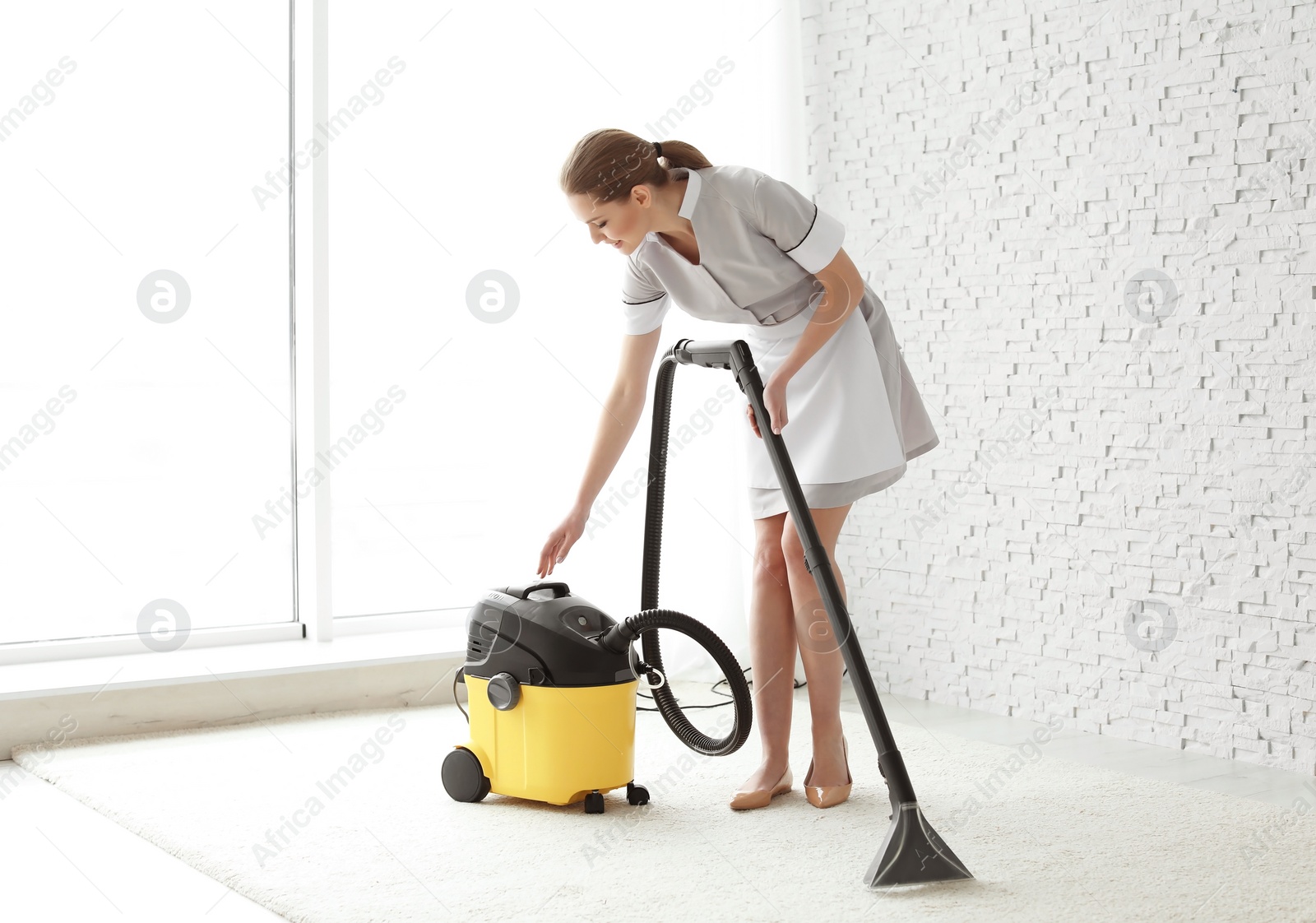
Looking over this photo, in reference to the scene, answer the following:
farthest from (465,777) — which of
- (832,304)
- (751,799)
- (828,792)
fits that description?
(832,304)

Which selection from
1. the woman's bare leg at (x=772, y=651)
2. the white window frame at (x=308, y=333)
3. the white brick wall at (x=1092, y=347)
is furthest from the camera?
the white window frame at (x=308, y=333)

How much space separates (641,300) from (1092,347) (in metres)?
1.08

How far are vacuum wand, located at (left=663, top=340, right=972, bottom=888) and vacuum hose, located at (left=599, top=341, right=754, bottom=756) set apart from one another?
6.7 inches

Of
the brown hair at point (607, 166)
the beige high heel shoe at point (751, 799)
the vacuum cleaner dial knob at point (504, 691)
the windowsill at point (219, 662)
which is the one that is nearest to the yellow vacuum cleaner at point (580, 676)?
the vacuum cleaner dial knob at point (504, 691)

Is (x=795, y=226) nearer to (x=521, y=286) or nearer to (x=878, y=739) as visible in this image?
(x=878, y=739)

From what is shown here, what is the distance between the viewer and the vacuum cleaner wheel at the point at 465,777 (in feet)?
6.36

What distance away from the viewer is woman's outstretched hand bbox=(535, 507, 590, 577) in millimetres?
1943

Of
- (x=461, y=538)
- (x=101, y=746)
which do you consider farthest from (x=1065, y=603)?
(x=101, y=746)

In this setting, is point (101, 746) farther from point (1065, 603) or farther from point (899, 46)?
point (899, 46)

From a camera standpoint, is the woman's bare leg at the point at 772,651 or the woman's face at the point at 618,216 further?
the woman's bare leg at the point at 772,651

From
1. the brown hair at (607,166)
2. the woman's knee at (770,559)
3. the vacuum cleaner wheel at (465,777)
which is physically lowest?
the woman's knee at (770,559)

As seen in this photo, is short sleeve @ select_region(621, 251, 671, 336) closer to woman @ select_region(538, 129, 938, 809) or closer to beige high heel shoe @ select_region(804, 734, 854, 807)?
woman @ select_region(538, 129, 938, 809)

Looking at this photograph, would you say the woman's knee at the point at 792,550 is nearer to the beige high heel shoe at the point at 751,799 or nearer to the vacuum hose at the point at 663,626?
the vacuum hose at the point at 663,626

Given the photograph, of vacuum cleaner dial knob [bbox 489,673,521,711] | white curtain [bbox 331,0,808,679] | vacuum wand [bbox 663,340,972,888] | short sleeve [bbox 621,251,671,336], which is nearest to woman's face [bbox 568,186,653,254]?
short sleeve [bbox 621,251,671,336]
